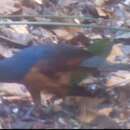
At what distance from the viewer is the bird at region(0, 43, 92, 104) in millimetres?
3434

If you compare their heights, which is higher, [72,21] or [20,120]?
[72,21]

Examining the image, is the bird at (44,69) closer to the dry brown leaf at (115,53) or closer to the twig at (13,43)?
the dry brown leaf at (115,53)

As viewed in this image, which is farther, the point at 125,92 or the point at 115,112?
the point at 125,92

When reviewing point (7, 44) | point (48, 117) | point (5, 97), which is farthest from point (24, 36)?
point (48, 117)

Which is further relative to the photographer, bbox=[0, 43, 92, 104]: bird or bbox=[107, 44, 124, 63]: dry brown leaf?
bbox=[107, 44, 124, 63]: dry brown leaf

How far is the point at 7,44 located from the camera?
13.4 ft

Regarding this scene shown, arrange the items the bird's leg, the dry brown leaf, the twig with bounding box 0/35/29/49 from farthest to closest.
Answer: the twig with bounding box 0/35/29/49 < the dry brown leaf < the bird's leg

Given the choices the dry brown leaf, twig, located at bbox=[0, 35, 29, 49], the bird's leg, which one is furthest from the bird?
twig, located at bbox=[0, 35, 29, 49]

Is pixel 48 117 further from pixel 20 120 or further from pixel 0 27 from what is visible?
pixel 0 27

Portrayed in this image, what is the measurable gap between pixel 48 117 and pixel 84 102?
291 mm

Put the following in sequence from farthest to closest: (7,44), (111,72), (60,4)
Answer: (60,4) → (7,44) → (111,72)

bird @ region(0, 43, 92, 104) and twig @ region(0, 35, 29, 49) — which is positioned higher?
twig @ region(0, 35, 29, 49)

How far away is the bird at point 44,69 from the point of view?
→ 343cm

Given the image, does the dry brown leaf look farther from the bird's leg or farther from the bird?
the bird's leg
